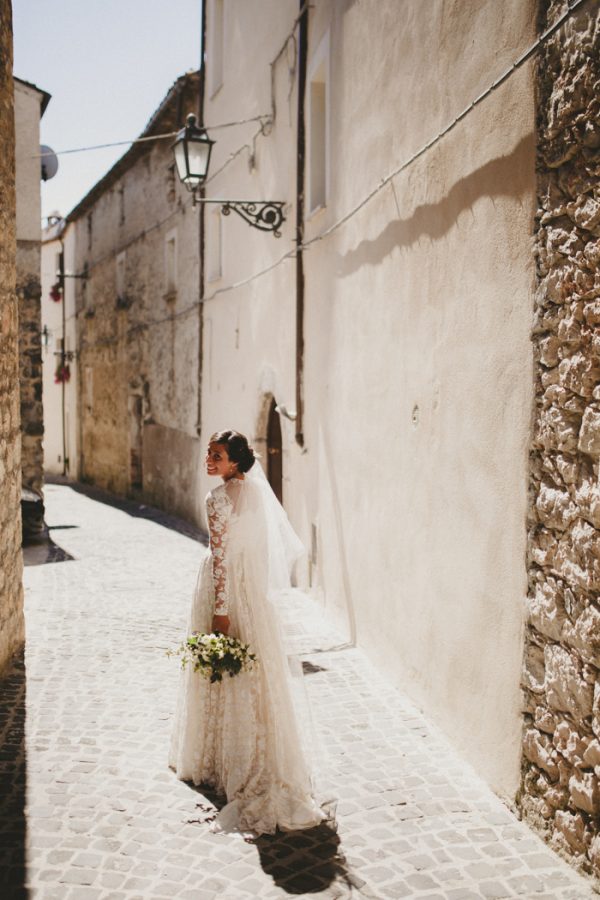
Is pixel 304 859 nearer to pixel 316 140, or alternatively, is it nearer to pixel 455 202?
pixel 455 202

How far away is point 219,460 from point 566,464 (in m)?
1.71

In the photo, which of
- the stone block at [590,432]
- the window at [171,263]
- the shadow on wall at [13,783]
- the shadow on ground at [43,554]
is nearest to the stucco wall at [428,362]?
the stone block at [590,432]

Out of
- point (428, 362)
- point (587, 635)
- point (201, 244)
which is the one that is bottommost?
point (587, 635)

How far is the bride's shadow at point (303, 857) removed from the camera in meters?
3.57

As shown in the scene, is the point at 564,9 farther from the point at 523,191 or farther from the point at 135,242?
the point at 135,242

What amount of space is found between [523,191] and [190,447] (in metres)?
12.6

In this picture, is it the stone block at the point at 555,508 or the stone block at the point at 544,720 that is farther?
the stone block at the point at 544,720

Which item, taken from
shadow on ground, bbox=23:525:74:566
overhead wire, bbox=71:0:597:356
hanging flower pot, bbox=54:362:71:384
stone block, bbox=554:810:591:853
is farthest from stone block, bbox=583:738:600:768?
hanging flower pot, bbox=54:362:71:384

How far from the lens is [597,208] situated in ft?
11.4

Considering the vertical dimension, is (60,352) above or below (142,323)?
below

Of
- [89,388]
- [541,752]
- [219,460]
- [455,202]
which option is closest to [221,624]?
[219,460]

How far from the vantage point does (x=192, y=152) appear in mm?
9180

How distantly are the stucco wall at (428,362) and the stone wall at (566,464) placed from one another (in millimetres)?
185

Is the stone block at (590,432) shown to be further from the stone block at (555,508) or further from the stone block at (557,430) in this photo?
the stone block at (555,508)
